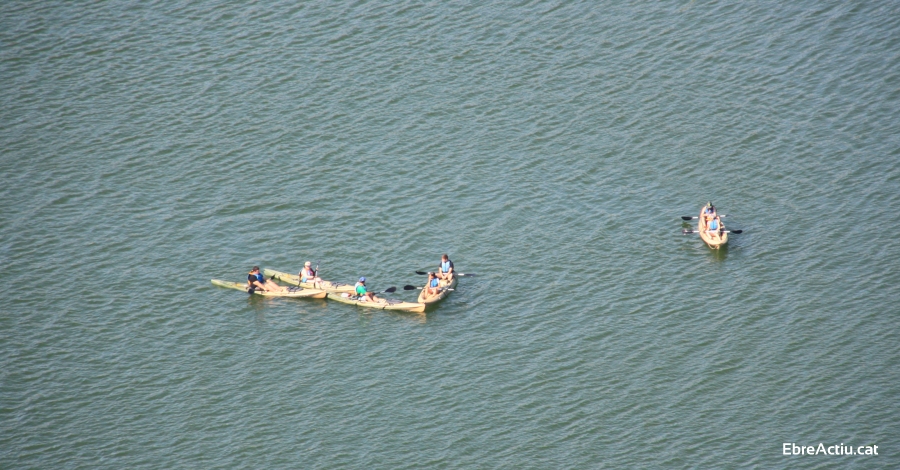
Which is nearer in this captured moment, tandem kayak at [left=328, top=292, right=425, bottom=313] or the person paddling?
tandem kayak at [left=328, top=292, right=425, bottom=313]

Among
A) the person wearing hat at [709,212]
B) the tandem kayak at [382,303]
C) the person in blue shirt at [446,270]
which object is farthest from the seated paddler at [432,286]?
the person wearing hat at [709,212]

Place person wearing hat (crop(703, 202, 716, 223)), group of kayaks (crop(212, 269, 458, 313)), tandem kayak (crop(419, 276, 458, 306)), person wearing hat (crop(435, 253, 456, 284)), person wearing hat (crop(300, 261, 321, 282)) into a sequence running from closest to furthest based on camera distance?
→ 1. tandem kayak (crop(419, 276, 458, 306))
2. group of kayaks (crop(212, 269, 458, 313))
3. person wearing hat (crop(435, 253, 456, 284))
4. person wearing hat (crop(300, 261, 321, 282))
5. person wearing hat (crop(703, 202, 716, 223))

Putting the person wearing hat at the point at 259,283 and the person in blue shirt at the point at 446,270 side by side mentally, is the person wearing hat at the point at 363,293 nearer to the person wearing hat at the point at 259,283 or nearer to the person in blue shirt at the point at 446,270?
the person in blue shirt at the point at 446,270

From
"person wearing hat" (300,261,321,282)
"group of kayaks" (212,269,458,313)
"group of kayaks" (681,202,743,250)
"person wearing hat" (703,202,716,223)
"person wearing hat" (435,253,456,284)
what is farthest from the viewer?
"person wearing hat" (703,202,716,223)

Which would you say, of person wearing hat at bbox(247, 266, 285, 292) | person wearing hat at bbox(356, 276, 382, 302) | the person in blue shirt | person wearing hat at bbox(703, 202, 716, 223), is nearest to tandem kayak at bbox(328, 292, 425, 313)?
person wearing hat at bbox(356, 276, 382, 302)

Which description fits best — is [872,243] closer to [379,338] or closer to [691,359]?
[691,359]

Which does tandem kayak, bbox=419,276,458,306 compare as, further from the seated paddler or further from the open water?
the open water

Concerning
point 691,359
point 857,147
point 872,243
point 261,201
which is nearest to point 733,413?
point 691,359
